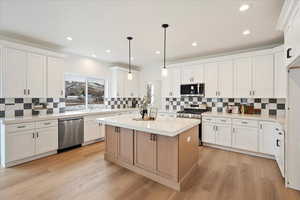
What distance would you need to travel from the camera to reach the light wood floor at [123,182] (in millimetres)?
1967

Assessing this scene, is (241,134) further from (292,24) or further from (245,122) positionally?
(292,24)

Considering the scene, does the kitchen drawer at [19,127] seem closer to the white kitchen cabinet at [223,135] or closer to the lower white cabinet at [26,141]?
the lower white cabinet at [26,141]

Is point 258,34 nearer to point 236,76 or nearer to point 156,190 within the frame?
point 236,76

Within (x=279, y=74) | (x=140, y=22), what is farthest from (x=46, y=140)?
(x=279, y=74)

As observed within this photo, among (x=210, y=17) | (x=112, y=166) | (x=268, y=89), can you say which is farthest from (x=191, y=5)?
(x=112, y=166)

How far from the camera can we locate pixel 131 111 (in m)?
5.36

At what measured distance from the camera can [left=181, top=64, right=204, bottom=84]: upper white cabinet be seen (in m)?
4.32

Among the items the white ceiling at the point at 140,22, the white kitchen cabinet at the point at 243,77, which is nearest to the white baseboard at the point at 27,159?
the white ceiling at the point at 140,22

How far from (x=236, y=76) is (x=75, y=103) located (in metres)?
4.74

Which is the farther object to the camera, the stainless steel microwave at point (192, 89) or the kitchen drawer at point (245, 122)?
the stainless steel microwave at point (192, 89)

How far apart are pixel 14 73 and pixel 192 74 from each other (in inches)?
174

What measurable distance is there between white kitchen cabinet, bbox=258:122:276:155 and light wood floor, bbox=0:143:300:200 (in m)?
0.23

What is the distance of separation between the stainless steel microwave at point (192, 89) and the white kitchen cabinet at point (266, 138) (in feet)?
5.41

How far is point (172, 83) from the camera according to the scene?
16.0 ft
